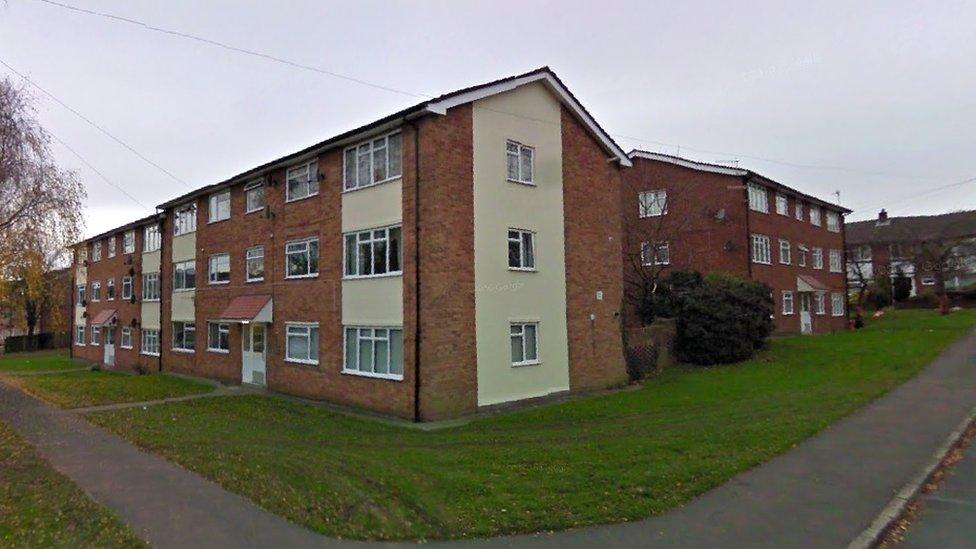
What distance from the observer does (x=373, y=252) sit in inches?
549

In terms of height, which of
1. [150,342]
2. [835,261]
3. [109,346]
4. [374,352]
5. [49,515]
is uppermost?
[835,261]

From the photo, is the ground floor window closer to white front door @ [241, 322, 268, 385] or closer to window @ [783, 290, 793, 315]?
white front door @ [241, 322, 268, 385]

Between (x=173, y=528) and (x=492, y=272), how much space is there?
29.5 ft

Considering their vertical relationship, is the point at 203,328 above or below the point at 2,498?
above

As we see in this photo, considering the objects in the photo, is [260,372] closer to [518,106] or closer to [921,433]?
[518,106]

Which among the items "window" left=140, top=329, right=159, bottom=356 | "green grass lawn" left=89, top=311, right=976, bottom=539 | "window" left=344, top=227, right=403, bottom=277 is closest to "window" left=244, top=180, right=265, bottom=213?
"window" left=344, top=227, right=403, bottom=277

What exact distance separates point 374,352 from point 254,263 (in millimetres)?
7211

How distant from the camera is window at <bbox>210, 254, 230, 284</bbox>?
2023 cm

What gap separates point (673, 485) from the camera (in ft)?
21.3

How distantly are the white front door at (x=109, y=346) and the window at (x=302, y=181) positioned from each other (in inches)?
785

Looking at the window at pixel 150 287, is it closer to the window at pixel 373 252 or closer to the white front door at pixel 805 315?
the window at pixel 373 252

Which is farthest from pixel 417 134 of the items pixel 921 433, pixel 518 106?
pixel 921 433

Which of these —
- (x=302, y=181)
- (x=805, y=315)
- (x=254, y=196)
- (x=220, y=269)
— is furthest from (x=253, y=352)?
(x=805, y=315)

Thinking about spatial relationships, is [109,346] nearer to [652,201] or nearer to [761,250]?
[652,201]
